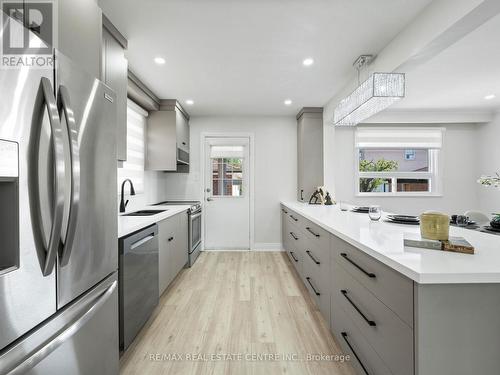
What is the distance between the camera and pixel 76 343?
0.99 m

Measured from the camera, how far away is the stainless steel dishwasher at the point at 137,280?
5.29 feet

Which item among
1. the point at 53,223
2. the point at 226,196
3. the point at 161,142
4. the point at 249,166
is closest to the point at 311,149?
the point at 249,166

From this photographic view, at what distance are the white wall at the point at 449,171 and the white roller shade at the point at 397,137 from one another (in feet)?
0.43

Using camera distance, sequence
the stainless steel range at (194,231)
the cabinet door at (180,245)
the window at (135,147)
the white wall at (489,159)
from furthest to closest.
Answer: the white wall at (489,159), the stainless steel range at (194,231), the window at (135,147), the cabinet door at (180,245)

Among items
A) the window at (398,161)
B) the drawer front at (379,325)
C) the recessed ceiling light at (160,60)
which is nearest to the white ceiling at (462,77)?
the window at (398,161)

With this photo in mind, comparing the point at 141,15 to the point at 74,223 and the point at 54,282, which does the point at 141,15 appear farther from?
the point at 54,282

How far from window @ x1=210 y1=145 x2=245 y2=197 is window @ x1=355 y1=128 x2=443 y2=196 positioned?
7.39 ft

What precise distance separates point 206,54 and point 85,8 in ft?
4.10

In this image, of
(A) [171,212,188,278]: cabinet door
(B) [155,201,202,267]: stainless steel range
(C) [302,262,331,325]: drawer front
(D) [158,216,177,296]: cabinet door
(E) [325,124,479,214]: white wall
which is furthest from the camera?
(E) [325,124,479,214]: white wall

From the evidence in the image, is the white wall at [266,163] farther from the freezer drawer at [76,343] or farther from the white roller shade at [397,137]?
the freezer drawer at [76,343]

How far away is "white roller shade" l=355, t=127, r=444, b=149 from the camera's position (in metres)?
4.70

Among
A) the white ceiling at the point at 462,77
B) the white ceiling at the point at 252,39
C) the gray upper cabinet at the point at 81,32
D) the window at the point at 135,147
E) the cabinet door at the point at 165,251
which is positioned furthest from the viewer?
the window at the point at 135,147

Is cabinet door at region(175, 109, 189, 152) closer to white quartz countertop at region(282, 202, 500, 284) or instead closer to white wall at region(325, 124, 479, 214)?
white wall at region(325, 124, 479, 214)

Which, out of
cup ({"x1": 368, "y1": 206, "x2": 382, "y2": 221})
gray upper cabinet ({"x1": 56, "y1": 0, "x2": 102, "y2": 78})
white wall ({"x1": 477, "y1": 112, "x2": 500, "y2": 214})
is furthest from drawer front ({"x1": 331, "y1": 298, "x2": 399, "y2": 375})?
white wall ({"x1": 477, "y1": 112, "x2": 500, "y2": 214})
